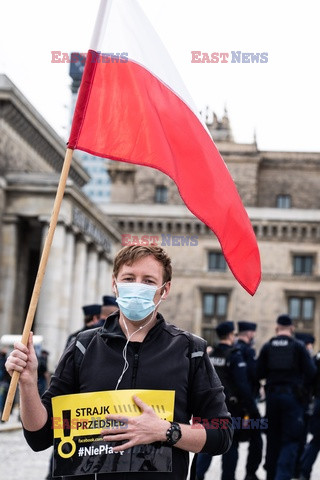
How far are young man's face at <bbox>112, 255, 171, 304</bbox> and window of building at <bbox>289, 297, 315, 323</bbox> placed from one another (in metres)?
50.7

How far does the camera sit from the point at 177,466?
354cm

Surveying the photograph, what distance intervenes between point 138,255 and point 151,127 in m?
1.05

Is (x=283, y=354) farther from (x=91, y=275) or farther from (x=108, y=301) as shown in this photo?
(x=91, y=275)

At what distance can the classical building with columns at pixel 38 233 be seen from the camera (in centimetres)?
3578

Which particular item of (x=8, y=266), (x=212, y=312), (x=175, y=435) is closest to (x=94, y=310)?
(x=175, y=435)

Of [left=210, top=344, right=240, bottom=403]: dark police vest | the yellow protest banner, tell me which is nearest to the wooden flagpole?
the yellow protest banner

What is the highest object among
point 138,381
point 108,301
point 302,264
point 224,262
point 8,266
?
point 302,264

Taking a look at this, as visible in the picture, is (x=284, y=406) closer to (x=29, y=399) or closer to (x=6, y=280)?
(x=29, y=399)

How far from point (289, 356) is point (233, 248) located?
17.1 ft

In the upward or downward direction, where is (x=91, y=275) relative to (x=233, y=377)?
upward

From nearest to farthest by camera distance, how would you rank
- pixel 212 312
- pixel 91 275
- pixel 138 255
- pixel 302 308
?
pixel 138 255 → pixel 91 275 → pixel 302 308 → pixel 212 312

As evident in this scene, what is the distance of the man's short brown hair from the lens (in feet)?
11.9

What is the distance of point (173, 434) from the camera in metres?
3.43

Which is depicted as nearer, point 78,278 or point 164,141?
point 164,141
